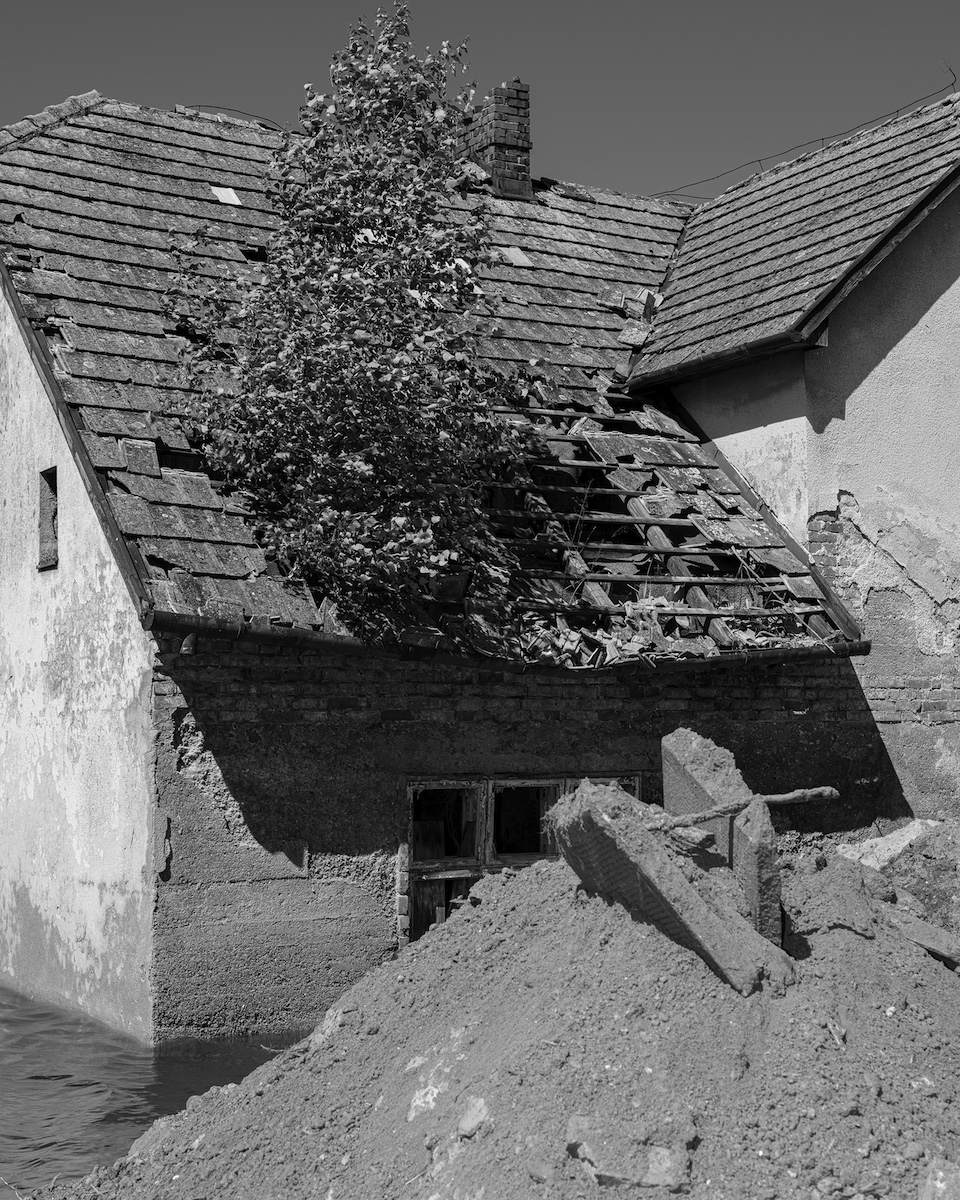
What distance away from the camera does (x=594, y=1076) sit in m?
5.00

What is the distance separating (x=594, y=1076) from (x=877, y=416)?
736 cm

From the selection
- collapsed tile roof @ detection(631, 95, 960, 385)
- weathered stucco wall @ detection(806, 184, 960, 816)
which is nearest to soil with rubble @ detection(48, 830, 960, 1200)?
weathered stucco wall @ detection(806, 184, 960, 816)

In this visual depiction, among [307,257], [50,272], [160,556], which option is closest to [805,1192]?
[160,556]

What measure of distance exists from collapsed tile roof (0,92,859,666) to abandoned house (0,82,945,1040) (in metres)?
0.03

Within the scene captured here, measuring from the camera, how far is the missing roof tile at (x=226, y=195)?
472 inches

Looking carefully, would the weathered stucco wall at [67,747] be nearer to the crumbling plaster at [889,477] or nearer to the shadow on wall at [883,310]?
the crumbling plaster at [889,477]

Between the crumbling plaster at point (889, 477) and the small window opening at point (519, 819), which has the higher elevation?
the crumbling plaster at point (889, 477)

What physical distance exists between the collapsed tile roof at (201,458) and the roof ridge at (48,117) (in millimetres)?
25

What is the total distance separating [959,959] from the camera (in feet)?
19.1

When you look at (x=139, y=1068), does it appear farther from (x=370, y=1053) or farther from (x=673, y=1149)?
(x=673, y=1149)

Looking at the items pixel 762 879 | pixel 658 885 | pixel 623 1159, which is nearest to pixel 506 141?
pixel 762 879

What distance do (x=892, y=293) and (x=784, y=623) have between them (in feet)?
10.4

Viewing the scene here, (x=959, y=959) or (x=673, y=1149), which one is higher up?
(x=959, y=959)

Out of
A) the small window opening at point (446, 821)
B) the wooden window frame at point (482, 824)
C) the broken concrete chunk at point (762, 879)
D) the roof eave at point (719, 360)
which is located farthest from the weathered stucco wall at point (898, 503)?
the broken concrete chunk at point (762, 879)
